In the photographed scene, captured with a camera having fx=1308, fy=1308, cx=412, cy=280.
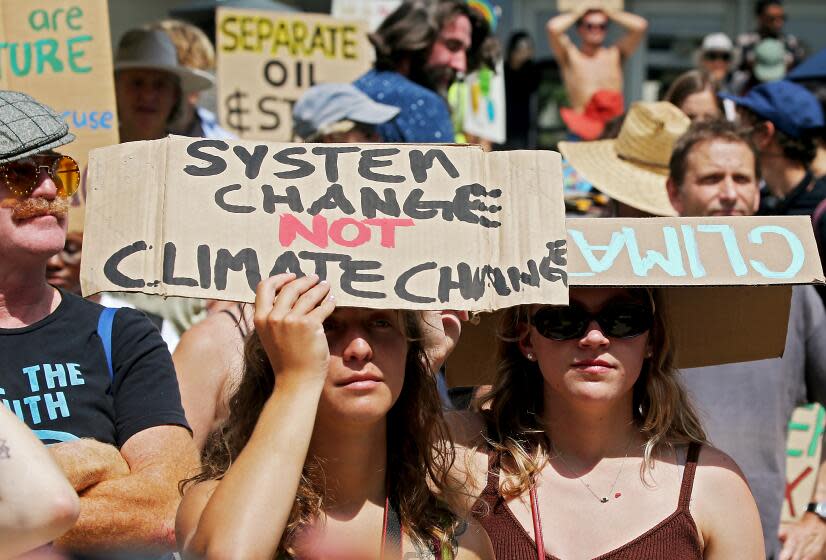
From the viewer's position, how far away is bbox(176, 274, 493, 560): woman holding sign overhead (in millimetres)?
2412

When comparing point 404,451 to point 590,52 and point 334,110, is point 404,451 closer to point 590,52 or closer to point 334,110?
point 334,110

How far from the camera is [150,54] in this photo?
5.89 meters

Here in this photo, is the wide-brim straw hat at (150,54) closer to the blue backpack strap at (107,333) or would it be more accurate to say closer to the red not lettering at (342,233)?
the blue backpack strap at (107,333)

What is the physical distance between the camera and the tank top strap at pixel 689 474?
3.06 meters

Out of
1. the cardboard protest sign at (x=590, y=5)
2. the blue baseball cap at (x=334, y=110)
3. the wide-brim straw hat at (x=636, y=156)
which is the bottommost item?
the cardboard protest sign at (x=590, y=5)

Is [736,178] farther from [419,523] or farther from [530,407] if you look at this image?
[419,523]

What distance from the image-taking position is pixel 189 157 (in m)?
2.66

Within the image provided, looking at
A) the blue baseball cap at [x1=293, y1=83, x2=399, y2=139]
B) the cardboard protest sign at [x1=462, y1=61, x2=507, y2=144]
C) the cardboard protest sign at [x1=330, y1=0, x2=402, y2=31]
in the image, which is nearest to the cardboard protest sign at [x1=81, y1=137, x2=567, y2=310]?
the blue baseball cap at [x1=293, y1=83, x2=399, y2=139]

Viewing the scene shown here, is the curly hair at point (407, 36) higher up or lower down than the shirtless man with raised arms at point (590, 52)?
higher up

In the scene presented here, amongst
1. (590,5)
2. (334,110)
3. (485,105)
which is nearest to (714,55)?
(590,5)

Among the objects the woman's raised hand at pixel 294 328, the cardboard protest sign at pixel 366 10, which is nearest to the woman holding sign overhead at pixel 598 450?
the woman's raised hand at pixel 294 328

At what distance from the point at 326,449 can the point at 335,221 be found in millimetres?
500

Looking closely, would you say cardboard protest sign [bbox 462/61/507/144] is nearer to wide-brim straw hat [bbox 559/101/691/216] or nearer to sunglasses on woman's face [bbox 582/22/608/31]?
sunglasses on woman's face [bbox 582/22/608/31]

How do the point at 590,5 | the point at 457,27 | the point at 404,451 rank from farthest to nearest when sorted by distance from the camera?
1. the point at 590,5
2. the point at 457,27
3. the point at 404,451
